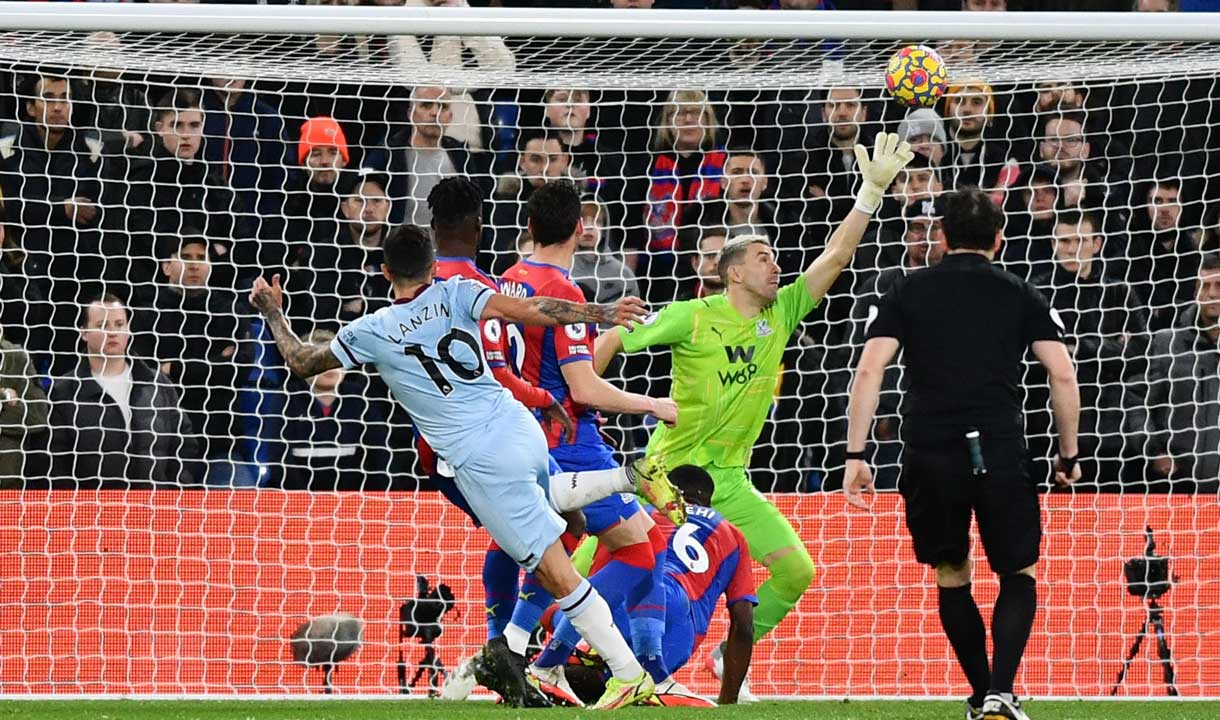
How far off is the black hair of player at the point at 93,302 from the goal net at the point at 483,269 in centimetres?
5

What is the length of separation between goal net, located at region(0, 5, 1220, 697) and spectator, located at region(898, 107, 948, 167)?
0.04 metres

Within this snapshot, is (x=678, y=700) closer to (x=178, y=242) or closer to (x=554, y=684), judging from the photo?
(x=554, y=684)

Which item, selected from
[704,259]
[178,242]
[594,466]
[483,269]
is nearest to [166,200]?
[178,242]

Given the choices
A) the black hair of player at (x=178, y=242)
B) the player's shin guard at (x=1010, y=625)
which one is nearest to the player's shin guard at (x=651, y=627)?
the player's shin guard at (x=1010, y=625)

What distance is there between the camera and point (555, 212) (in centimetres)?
717

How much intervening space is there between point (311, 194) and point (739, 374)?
319cm

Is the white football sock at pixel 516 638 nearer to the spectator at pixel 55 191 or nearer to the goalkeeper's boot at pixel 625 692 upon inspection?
the goalkeeper's boot at pixel 625 692

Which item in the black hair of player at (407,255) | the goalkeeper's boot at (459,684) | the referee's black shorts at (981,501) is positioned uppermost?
the black hair of player at (407,255)

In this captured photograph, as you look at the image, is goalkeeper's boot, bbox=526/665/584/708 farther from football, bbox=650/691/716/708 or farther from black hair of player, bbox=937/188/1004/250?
black hair of player, bbox=937/188/1004/250

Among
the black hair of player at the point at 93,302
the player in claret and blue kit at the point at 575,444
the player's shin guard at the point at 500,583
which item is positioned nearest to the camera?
the player in claret and blue kit at the point at 575,444

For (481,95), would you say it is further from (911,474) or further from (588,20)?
(911,474)

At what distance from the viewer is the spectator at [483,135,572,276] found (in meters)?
9.86

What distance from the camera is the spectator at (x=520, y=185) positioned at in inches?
388

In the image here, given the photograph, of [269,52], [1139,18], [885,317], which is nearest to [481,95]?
[269,52]
